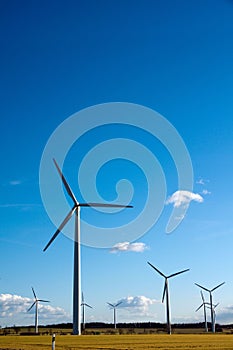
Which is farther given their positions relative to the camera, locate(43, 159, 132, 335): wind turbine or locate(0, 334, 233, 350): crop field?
locate(43, 159, 132, 335): wind turbine

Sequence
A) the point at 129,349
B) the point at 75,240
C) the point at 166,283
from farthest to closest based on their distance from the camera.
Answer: the point at 166,283 < the point at 75,240 < the point at 129,349

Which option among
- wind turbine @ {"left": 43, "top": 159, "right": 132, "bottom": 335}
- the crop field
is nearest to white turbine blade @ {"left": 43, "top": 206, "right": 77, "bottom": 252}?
wind turbine @ {"left": 43, "top": 159, "right": 132, "bottom": 335}

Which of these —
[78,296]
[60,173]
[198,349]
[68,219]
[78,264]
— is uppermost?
[60,173]

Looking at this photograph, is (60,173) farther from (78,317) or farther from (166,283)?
(166,283)

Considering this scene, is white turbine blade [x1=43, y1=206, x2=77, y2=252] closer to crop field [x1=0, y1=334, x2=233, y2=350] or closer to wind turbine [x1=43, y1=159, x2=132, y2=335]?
wind turbine [x1=43, y1=159, x2=132, y2=335]

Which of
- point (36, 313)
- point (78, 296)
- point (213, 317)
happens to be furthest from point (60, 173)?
point (213, 317)

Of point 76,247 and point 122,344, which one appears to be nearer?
point 122,344

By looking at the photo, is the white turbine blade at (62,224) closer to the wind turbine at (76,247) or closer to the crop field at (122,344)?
the wind turbine at (76,247)

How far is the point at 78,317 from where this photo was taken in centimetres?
7294

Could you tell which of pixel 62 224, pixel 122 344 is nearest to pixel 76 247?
pixel 62 224

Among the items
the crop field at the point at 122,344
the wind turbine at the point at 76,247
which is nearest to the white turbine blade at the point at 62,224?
the wind turbine at the point at 76,247

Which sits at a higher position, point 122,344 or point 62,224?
point 62,224

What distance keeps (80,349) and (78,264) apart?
36551 millimetres

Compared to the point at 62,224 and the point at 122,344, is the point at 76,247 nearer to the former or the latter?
the point at 62,224
